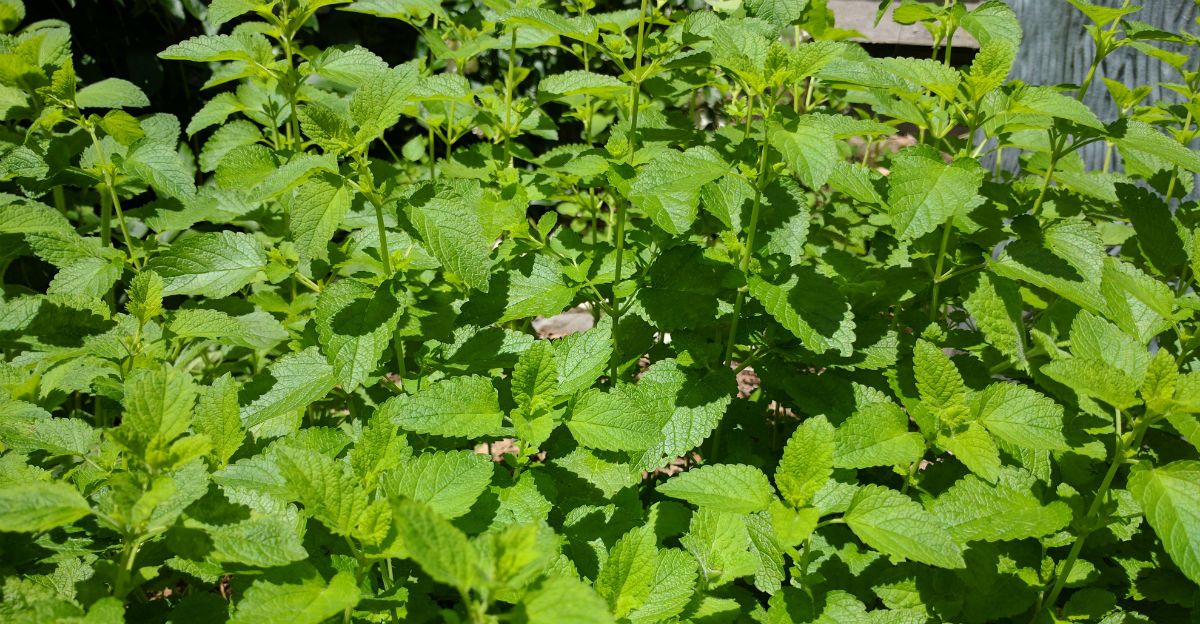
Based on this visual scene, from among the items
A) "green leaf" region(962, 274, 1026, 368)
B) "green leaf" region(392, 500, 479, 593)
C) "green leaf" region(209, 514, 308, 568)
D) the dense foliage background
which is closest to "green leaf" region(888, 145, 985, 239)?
the dense foliage background

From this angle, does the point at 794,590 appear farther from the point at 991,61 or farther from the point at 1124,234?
the point at 1124,234

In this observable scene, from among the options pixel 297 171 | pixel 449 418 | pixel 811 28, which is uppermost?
pixel 811 28

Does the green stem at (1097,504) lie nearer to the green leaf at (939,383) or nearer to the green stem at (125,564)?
the green leaf at (939,383)

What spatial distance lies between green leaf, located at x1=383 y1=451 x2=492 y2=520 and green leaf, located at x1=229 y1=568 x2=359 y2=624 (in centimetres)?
19

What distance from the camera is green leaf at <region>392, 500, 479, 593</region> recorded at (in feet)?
3.37

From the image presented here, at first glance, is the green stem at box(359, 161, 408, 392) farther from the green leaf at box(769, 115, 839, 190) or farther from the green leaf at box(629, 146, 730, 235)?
the green leaf at box(769, 115, 839, 190)

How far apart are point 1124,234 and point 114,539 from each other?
299 cm

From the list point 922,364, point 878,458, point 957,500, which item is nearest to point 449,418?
point 878,458

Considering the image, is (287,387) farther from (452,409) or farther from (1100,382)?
(1100,382)

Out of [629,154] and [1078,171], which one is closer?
[629,154]

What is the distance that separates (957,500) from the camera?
5.59 ft

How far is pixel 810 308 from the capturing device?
170 centimetres

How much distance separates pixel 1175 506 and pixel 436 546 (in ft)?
4.42

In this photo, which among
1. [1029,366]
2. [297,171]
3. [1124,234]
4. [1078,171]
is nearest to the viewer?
[297,171]
